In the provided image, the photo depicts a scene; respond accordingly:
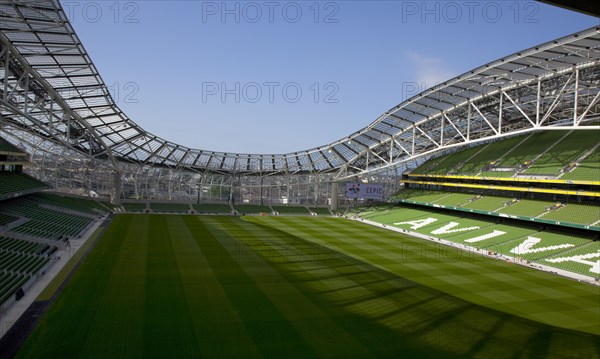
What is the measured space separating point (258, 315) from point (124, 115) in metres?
33.8

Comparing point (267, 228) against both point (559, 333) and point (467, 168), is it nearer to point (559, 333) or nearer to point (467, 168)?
point (467, 168)

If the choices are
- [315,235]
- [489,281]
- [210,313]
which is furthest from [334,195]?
[210,313]

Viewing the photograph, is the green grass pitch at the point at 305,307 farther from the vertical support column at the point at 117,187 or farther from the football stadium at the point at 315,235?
the vertical support column at the point at 117,187

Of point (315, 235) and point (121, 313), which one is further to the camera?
point (315, 235)

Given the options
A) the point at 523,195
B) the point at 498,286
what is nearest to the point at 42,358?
the point at 498,286

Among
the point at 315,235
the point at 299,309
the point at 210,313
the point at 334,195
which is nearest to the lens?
the point at 210,313

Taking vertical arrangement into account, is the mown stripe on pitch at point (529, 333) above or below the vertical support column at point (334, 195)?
below

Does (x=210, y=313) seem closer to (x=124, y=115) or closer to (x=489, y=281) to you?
(x=489, y=281)

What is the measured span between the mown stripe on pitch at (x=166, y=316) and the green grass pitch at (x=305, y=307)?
6 cm

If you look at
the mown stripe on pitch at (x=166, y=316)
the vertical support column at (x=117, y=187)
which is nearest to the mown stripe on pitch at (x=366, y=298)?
the mown stripe on pitch at (x=166, y=316)

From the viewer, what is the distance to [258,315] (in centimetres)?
1524

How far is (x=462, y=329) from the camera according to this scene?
1491 centimetres

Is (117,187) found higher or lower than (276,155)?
lower

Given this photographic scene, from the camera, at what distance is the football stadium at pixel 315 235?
540 inches
